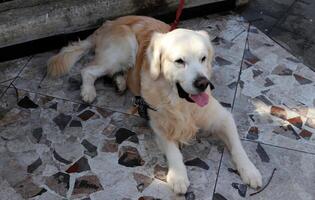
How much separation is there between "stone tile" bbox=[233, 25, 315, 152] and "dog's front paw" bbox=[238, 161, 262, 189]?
16.3 inches

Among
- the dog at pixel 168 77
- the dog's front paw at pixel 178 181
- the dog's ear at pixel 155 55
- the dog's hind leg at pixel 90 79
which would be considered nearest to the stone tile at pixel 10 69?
the dog at pixel 168 77

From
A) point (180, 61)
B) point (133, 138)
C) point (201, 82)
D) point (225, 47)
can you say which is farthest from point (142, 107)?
point (225, 47)

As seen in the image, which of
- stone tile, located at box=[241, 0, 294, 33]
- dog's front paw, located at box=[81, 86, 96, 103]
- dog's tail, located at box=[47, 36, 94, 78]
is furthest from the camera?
stone tile, located at box=[241, 0, 294, 33]

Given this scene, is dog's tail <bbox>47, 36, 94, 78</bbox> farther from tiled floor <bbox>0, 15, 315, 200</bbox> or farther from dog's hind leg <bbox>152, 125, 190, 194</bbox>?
dog's hind leg <bbox>152, 125, 190, 194</bbox>

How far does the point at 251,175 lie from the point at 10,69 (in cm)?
252

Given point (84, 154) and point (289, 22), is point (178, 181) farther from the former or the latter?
point (289, 22)

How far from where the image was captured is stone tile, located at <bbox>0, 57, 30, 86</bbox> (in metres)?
4.44

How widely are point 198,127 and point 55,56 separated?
5.21 ft

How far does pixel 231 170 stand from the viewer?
11.8 feet

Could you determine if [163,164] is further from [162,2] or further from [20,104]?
[162,2]

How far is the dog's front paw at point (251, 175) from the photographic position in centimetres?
345

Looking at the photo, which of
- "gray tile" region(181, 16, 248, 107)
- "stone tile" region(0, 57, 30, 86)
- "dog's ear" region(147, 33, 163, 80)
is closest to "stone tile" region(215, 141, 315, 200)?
"gray tile" region(181, 16, 248, 107)

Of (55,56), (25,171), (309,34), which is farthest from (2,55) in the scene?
(309,34)

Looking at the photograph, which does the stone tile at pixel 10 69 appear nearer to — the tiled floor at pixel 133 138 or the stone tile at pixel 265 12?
the tiled floor at pixel 133 138
